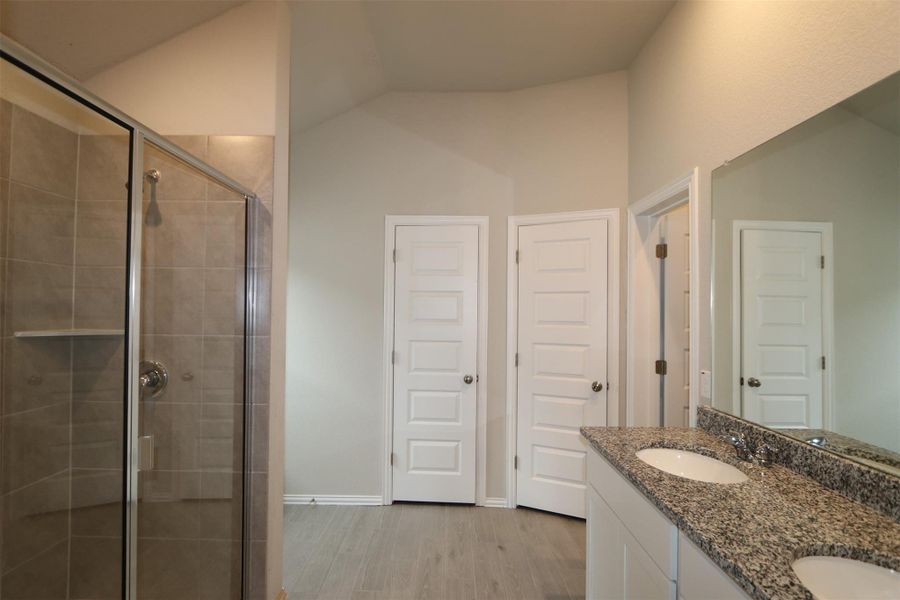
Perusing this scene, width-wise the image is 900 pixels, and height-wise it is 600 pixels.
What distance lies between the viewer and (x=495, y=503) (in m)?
2.78

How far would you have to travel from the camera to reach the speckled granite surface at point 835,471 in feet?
3.08

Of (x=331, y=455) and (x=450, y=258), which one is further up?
(x=450, y=258)

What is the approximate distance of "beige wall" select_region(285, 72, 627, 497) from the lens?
2818 millimetres

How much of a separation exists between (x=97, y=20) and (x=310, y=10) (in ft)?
2.85

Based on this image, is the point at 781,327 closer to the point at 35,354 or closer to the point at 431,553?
the point at 431,553

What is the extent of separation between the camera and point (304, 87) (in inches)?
98.3

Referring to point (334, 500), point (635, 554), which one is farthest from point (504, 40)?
point (334, 500)

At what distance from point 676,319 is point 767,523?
1.68 meters

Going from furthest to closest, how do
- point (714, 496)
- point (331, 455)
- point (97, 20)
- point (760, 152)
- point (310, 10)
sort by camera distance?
point (331, 455) < point (310, 10) < point (97, 20) < point (760, 152) < point (714, 496)

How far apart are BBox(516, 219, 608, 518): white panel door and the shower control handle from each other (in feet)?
6.75

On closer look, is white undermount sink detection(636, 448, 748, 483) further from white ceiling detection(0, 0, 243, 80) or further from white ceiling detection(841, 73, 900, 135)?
white ceiling detection(0, 0, 243, 80)

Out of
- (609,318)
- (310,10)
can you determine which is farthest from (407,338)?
(310,10)

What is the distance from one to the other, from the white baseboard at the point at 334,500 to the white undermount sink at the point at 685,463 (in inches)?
79.3

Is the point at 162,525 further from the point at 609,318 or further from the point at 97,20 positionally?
the point at 609,318
